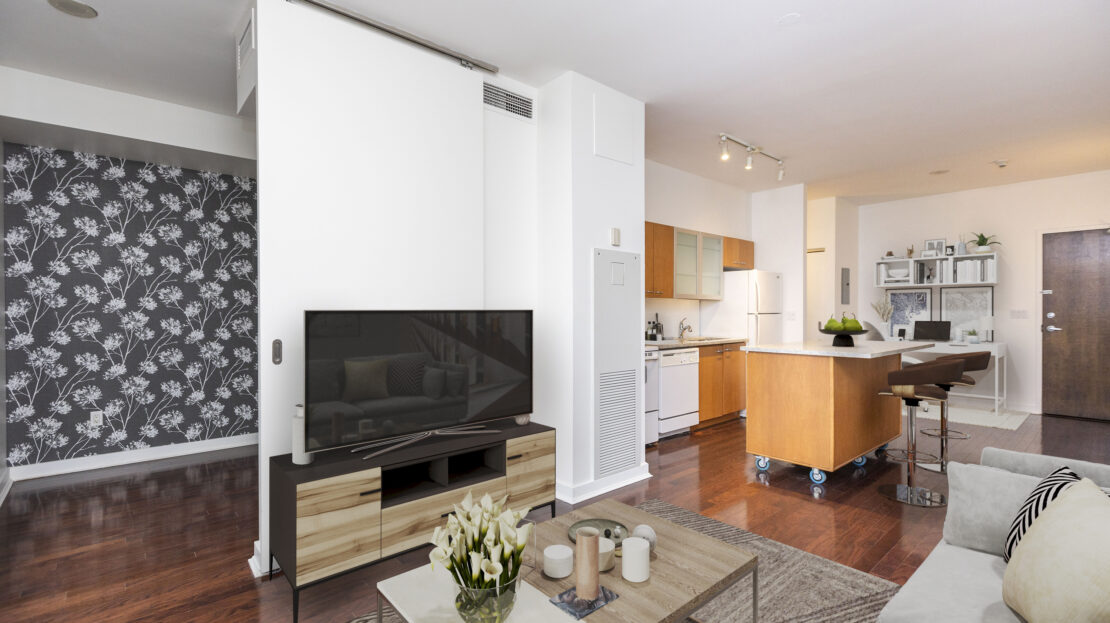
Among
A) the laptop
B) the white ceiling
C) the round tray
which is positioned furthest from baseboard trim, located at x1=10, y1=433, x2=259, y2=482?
the laptop

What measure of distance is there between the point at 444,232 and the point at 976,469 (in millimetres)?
2736

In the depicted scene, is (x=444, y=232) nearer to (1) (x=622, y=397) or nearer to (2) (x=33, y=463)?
(1) (x=622, y=397)

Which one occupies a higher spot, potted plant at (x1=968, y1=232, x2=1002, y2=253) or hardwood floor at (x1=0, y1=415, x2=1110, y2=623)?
potted plant at (x1=968, y1=232, x2=1002, y2=253)

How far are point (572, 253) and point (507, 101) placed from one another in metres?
1.15

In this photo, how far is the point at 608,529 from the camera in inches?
77.8

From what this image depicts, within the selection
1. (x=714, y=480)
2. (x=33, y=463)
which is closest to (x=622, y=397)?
(x=714, y=480)

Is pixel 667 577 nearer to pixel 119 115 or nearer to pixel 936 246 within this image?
pixel 119 115

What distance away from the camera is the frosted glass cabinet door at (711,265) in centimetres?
597

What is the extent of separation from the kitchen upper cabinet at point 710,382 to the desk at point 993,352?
2572 mm

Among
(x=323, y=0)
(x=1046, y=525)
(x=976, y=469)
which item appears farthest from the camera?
(x=323, y=0)

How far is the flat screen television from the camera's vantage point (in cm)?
242

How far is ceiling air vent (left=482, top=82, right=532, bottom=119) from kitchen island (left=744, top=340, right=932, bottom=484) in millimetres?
2468

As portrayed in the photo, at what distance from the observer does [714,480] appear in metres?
3.91

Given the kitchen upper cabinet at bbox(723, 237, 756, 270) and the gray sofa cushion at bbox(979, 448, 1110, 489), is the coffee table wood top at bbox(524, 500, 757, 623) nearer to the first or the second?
the gray sofa cushion at bbox(979, 448, 1110, 489)
